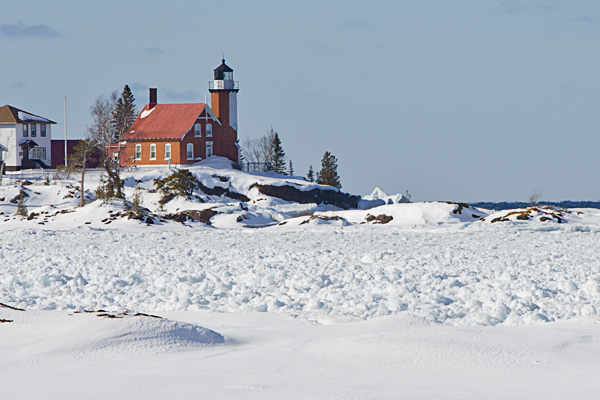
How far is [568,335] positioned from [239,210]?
28461 millimetres

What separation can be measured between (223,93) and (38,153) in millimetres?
18833

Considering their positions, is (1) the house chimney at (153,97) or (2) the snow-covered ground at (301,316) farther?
(1) the house chimney at (153,97)

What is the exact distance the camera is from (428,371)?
511cm

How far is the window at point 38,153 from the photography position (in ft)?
200

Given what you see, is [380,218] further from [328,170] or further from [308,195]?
[328,170]

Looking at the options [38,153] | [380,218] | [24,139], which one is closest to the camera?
[380,218]

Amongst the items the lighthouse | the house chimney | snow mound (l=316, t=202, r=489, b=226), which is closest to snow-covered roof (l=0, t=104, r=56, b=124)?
the house chimney

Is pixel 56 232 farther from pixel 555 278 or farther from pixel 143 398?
pixel 143 398

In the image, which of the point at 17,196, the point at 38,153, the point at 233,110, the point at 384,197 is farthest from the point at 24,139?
the point at 384,197

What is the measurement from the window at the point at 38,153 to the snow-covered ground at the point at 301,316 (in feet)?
142

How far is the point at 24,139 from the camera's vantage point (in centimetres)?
6009

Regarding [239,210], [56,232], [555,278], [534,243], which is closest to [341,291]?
[555,278]

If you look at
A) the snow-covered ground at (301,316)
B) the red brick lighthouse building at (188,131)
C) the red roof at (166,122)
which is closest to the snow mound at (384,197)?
the red brick lighthouse building at (188,131)

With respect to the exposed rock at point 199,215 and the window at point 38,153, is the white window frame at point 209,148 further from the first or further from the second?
the exposed rock at point 199,215
